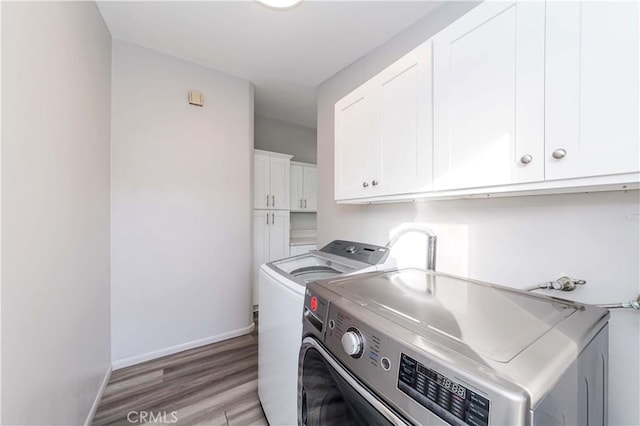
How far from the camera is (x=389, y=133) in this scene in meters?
1.39

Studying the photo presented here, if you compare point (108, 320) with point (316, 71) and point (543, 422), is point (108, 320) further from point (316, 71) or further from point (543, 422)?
point (316, 71)

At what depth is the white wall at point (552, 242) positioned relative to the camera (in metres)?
0.89

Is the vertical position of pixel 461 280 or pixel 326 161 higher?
pixel 326 161

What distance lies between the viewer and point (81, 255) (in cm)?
144

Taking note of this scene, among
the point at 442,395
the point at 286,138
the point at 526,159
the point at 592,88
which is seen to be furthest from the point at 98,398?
the point at 286,138

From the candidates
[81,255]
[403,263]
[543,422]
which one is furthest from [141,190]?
[543,422]

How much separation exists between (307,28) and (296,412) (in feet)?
7.85

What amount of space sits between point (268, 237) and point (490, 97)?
278 centimetres

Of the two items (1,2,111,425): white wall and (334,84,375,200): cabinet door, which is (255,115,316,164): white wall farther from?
(334,84,375,200): cabinet door

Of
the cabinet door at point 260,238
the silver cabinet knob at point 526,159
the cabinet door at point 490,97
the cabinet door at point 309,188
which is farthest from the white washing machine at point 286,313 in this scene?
the cabinet door at point 309,188

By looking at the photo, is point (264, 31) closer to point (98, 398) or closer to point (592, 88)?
point (592, 88)

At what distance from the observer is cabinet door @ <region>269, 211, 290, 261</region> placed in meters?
3.29

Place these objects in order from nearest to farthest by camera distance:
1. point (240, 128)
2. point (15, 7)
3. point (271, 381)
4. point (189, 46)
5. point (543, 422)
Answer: point (543, 422) < point (15, 7) < point (271, 381) < point (189, 46) < point (240, 128)

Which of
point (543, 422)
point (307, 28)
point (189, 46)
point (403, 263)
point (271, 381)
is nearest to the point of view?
point (543, 422)
